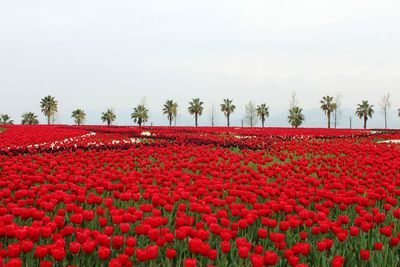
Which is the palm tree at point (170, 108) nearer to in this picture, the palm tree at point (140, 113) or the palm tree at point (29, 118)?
the palm tree at point (140, 113)

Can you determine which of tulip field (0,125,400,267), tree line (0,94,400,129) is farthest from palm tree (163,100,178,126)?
tulip field (0,125,400,267)

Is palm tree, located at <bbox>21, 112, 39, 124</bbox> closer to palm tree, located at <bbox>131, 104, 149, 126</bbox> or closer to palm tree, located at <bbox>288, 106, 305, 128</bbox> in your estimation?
palm tree, located at <bbox>131, 104, 149, 126</bbox>

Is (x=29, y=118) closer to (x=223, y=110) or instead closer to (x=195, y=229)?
(x=223, y=110)

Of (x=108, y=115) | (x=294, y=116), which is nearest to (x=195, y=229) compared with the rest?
(x=294, y=116)

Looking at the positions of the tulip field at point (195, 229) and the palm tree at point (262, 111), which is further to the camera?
the palm tree at point (262, 111)

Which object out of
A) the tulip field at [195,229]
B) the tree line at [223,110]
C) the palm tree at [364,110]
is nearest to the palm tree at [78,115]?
the tree line at [223,110]

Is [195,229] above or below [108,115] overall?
below

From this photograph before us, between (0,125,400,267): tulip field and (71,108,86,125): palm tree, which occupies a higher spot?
(71,108,86,125): palm tree

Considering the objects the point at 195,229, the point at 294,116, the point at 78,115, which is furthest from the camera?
the point at 78,115

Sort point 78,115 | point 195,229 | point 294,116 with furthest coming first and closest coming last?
1. point 78,115
2. point 294,116
3. point 195,229

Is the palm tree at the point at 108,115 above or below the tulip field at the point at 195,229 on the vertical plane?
above

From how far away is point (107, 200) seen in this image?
6.75 m

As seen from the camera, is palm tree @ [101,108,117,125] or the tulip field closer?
the tulip field

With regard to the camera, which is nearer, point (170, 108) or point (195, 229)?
point (195, 229)
